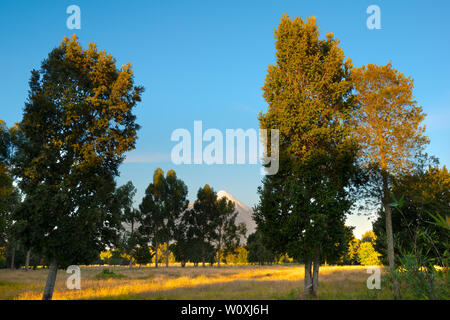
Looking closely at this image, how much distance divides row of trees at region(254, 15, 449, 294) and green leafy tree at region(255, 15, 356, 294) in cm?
6

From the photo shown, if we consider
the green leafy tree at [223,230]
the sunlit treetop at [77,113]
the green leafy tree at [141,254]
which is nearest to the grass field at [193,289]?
the sunlit treetop at [77,113]

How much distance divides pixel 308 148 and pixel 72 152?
1349 centimetres

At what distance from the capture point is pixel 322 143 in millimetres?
17141

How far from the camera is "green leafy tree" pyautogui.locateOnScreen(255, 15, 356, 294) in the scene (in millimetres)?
15641

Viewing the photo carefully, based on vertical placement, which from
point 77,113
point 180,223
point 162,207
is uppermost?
point 77,113

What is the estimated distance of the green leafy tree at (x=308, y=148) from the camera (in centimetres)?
1564

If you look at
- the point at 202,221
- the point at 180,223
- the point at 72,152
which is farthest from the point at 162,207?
the point at 72,152

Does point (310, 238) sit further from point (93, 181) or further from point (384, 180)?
point (93, 181)

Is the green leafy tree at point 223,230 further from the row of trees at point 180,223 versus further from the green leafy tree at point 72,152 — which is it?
the green leafy tree at point 72,152

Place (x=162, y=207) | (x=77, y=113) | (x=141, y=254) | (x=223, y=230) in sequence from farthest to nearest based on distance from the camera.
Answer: (x=223, y=230) < (x=162, y=207) < (x=141, y=254) < (x=77, y=113)

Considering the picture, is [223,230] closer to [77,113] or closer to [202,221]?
[202,221]

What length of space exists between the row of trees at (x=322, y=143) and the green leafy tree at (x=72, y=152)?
8.70m

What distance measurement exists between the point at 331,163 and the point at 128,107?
12.6m
